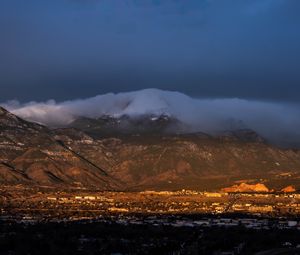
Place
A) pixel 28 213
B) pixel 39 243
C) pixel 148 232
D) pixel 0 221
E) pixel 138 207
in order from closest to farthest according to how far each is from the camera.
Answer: pixel 39 243
pixel 148 232
pixel 0 221
pixel 28 213
pixel 138 207

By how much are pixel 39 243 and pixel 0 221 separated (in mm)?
37755

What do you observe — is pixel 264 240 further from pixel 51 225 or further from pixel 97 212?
pixel 97 212

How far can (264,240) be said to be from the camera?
289 ft

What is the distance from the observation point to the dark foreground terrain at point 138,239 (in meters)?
75.4

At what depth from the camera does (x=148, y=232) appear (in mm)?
96000

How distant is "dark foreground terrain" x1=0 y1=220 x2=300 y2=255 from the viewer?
75375 mm

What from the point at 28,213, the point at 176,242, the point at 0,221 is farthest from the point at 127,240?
the point at 28,213

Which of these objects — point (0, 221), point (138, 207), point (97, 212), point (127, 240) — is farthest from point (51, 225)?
point (138, 207)

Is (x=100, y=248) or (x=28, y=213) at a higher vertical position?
(x=28, y=213)

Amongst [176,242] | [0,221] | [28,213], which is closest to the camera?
[176,242]

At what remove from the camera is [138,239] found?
290 ft

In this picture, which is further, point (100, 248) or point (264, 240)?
point (264, 240)

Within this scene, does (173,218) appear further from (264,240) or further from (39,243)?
(39,243)

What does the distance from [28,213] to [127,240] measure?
5318 centimetres
